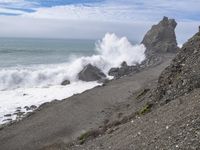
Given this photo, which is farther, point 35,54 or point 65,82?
point 35,54

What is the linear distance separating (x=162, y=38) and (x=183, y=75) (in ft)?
207

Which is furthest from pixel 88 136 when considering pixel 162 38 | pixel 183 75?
pixel 162 38

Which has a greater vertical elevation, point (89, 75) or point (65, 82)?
point (89, 75)

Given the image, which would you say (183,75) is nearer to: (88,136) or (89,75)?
(88,136)

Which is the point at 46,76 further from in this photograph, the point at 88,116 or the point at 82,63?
the point at 88,116

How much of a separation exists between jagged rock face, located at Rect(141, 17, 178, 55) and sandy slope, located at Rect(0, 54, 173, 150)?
42882 millimetres

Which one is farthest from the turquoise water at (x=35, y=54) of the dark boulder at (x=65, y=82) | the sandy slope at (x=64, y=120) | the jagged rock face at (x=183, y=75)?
the jagged rock face at (x=183, y=75)

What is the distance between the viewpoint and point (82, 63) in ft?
181

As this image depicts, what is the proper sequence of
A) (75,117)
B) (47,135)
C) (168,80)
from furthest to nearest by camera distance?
(75,117) < (47,135) < (168,80)

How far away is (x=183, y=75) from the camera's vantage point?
709 inches

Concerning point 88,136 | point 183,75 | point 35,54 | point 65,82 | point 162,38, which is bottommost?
point 35,54

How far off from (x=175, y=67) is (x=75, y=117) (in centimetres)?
739

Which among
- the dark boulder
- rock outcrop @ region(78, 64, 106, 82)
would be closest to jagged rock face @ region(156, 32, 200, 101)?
the dark boulder

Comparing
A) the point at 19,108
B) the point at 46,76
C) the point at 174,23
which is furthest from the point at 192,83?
the point at 174,23
